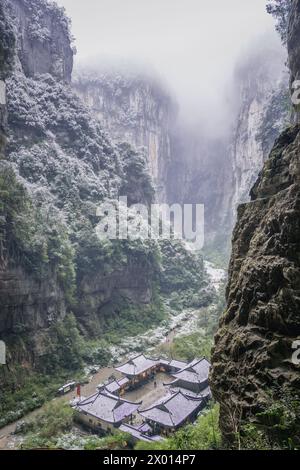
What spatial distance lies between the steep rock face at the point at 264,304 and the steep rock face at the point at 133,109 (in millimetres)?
61097

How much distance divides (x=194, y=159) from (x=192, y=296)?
50.5 metres

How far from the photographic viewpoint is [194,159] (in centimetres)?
8375

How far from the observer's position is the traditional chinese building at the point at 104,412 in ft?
56.3

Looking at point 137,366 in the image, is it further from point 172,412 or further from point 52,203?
point 52,203

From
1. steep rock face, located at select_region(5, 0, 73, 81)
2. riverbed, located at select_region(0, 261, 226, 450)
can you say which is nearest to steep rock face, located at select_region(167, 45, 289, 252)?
riverbed, located at select_region(0, 261, 226, 450)

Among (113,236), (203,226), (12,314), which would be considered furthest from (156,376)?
(203,226)

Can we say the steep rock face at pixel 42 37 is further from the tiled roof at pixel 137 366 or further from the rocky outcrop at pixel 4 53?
the tiled roof at pixel 137 366

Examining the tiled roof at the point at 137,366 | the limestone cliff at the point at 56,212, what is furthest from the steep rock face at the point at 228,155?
the tiled roof at the point at 137,366

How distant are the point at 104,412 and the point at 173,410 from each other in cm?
304

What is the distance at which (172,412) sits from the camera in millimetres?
17344

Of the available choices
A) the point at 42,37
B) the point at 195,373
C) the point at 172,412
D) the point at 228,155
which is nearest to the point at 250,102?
the point at 228,155

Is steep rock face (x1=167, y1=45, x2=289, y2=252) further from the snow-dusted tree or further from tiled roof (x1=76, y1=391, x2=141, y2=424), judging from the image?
tiled roof (x1=76, y1=391, x2=141, y2=424)

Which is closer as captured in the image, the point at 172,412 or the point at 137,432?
the point at 137,432

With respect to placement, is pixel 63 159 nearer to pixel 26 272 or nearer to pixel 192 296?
pixel 26 272
